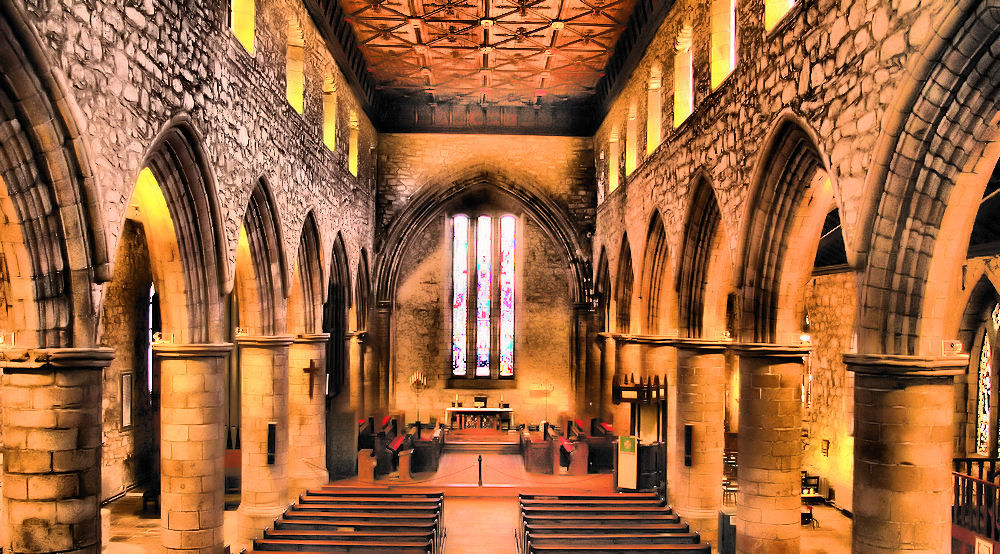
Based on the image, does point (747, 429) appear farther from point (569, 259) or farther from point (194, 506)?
point (569, 259)

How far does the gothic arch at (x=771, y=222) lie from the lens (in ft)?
26.0

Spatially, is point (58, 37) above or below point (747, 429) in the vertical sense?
above

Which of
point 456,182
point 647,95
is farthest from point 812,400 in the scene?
point 456,182

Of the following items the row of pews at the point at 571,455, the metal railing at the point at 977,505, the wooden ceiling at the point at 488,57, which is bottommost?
the row of pews at the point at 571,455

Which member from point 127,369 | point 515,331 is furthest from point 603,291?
point 127,369

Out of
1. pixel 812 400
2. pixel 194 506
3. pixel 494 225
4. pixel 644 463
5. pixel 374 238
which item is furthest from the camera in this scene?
pixel 494 225

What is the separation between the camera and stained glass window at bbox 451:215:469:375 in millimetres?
22812

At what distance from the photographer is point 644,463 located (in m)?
13.4

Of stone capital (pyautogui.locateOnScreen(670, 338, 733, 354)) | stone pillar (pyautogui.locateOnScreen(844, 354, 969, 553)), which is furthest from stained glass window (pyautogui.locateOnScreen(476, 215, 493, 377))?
stone pillar (pyautogui.locateOnScreen(844, 354, 969, 553))

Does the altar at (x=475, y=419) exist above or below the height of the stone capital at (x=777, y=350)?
below

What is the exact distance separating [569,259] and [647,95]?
7.89 meters

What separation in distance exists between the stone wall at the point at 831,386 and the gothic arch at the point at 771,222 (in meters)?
4.84

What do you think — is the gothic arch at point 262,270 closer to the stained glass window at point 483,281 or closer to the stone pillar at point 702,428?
the stone pillar at point 702,428

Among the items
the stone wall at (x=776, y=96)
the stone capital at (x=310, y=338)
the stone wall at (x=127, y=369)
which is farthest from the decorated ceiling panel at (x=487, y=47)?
the stone wall at (x=127, y=369)
